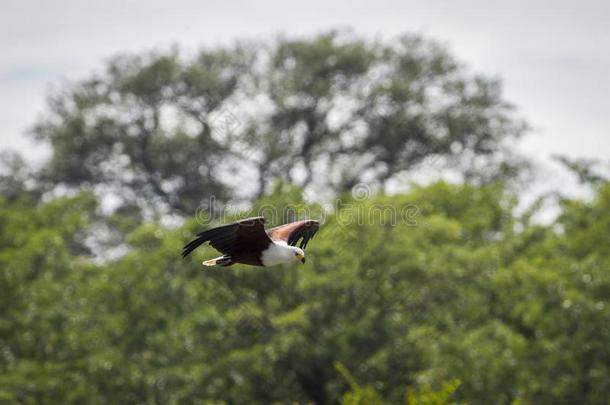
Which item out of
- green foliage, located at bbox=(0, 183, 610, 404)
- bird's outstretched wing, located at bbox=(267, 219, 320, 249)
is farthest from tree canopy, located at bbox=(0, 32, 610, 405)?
bird's outstretched wing, located at bbox=(267, 219, 320, 249)

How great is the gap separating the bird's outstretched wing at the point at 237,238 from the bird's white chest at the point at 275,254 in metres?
0.05

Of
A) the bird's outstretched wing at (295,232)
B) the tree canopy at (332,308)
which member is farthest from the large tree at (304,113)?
the bird's outstretched wing at (295,232)

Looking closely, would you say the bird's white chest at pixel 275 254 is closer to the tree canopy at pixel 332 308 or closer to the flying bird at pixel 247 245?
the flying bird at pixel 247 245

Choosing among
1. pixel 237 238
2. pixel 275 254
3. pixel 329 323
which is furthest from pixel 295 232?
pixel 329 323

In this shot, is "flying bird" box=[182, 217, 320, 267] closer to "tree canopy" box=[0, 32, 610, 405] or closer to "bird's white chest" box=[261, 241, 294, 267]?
"bird's white chest" box=[261, 241, 294, 267]

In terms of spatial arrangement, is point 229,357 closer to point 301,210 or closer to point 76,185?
point 301,210

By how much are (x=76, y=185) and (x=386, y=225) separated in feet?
82.4

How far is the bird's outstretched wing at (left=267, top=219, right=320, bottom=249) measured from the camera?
10188 mm

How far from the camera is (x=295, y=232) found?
1027 centimetres

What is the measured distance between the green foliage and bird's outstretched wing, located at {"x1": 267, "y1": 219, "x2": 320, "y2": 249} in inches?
452

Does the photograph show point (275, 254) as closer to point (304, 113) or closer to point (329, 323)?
point (329, 323)

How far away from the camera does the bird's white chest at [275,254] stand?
961 centimetres

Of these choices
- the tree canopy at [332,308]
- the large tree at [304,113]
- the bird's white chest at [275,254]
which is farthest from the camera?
the large tree at [304,113]

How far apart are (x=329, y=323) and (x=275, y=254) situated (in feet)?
49.1
